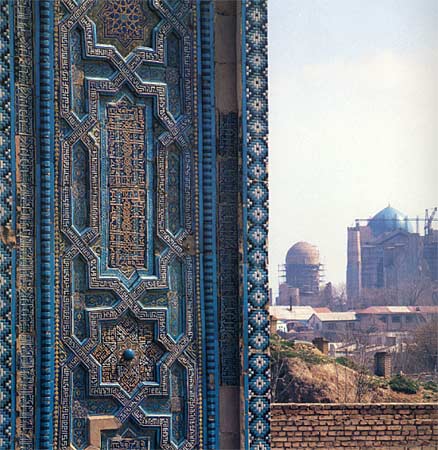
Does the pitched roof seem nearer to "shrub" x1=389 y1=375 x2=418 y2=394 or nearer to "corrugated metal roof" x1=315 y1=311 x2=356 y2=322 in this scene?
"corrugated metal roof" x1=315 y1=311 x2=356 y2=322

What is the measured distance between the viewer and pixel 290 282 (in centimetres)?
4219

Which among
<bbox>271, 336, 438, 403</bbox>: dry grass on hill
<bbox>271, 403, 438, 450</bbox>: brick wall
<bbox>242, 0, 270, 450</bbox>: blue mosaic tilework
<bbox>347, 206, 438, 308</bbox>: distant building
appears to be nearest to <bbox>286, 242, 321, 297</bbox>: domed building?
<bbox>347, 206, 438, 308</bbox>: distant building

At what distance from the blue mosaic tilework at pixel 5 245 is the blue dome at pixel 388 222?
3458 cm

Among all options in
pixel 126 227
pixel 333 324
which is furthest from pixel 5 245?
pixel 333 324

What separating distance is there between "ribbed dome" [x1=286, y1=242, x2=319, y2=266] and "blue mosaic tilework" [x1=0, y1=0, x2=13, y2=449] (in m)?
36.8

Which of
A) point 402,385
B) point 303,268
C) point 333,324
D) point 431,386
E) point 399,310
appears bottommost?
point 431,386

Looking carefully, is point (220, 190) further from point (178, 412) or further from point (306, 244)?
point (306, 244)

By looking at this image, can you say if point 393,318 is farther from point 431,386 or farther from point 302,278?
point 431,386

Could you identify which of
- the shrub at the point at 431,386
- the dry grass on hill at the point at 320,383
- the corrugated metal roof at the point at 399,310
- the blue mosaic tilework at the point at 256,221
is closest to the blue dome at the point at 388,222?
the corrugated metal roof at the point at 399,310

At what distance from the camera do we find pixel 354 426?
10969mm

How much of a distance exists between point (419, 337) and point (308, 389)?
484 inches

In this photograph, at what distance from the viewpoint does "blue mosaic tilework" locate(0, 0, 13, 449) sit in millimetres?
4383

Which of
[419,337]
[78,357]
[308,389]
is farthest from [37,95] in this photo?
[419,337]

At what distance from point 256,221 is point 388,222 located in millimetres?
36225
